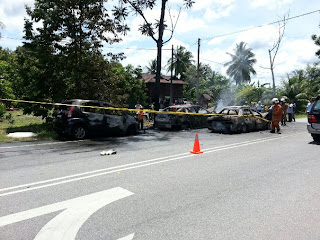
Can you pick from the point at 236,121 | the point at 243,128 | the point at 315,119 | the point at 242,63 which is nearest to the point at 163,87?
the point at 242,63

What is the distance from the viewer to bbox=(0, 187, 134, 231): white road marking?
3.10 metres

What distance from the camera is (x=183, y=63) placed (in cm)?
5797

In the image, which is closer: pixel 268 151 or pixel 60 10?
pixel 268 151

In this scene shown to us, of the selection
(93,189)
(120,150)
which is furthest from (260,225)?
(120,150)

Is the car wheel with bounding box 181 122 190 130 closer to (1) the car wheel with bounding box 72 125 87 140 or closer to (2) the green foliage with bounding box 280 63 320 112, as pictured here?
(1) the car wheel with bounding box 72 125 87 140

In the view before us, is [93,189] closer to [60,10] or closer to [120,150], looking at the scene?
[120,150]

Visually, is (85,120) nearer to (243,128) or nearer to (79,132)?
(79,132)

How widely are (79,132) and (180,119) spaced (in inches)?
226

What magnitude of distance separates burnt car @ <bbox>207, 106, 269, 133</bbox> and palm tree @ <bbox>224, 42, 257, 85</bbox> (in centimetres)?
5100

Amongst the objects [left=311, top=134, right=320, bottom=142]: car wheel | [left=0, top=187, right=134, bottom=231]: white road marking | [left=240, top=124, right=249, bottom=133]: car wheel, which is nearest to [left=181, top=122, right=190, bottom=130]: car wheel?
[left=240, top=124, right=249, bottom=133]: car wheel

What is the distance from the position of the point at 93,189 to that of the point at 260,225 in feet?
8.89

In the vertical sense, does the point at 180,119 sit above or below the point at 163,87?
below

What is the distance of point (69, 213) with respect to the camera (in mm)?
3570

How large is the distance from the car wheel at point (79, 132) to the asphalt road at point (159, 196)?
2.79 m
